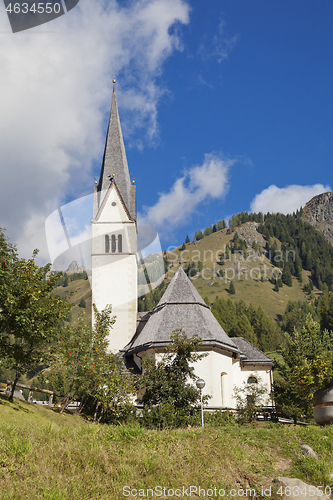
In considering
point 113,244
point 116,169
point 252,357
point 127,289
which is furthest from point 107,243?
point 252,357

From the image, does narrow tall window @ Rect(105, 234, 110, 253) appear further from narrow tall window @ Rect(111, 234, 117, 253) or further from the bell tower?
narrow tall window @ Rect(111, 234, 117, 253)

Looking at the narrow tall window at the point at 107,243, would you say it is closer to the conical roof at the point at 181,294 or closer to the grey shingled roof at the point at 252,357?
the conical roof at the point at 181,294

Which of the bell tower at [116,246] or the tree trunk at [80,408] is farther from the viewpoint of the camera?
the bell tower at [116,246]

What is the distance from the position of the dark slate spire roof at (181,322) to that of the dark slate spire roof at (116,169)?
1212 centimetres

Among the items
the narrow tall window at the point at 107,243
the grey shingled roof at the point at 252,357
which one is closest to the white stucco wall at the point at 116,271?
the narrow tall window at the point at 107,243

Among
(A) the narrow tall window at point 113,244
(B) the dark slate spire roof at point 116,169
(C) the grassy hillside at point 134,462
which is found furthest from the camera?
(B) the dark slate spire roof at point 116,169

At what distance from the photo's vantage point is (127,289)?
3894cm

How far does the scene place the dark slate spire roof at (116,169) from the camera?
41062 millimetres

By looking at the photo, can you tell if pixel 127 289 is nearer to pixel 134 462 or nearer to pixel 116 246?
pixel 116 246

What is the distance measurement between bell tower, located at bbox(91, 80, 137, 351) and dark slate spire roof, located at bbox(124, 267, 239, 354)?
6.69 metres

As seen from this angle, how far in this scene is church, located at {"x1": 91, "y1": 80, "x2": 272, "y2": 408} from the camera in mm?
29594

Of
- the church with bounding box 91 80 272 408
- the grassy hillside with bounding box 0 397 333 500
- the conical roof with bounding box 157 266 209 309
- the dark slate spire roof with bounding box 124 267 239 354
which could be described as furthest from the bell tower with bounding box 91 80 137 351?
the grassy hillside with bounding box 0 397 333 500

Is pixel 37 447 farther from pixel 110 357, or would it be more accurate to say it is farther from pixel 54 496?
pixel 110 357

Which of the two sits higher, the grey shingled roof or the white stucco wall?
the white stucco wall
